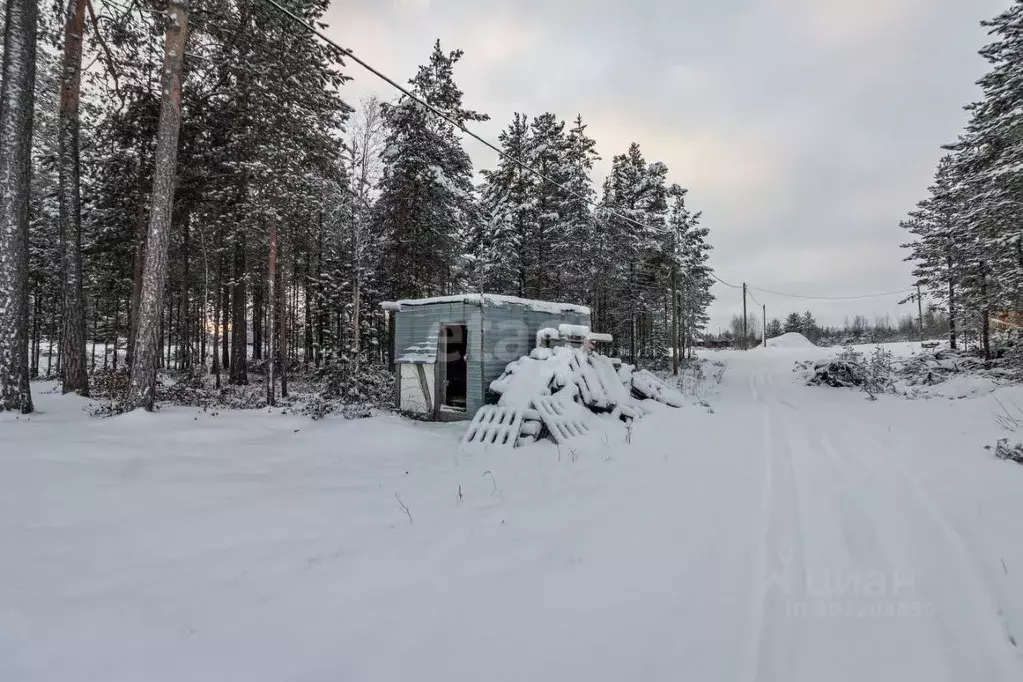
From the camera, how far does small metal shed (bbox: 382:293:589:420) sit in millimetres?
10461

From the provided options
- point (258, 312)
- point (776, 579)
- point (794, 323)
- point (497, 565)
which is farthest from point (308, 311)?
point (794, 323)

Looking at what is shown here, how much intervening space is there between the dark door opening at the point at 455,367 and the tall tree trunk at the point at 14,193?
308 inches

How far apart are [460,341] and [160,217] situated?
23.6 feet

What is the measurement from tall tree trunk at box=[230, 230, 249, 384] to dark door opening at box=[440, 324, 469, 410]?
31.2ft

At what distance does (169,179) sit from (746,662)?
1069 cm

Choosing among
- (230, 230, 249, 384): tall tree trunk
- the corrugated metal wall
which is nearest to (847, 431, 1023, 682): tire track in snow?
the corrugated metal wall

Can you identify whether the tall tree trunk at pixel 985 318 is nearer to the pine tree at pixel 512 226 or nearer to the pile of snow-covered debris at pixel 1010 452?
the pile of snow-covered debris at pixel 1010 452

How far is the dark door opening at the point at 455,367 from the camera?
12039 millimetres

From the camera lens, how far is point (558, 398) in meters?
8.62

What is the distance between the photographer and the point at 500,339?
1080 cm

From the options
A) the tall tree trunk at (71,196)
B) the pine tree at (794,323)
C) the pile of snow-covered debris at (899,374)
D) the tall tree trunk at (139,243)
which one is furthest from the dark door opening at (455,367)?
the pine tree at (794,323)

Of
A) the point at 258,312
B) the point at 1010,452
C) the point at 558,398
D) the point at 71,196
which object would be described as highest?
the point at 71,196

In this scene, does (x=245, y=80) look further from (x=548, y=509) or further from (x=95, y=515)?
(x=548, y=509)

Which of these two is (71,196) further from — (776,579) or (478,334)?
(776,579)
